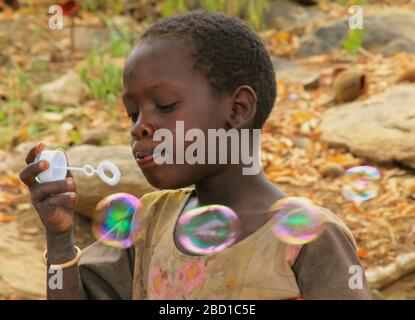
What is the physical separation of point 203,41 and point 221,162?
0.87 ft

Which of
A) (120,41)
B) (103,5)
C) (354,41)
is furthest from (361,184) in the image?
(103,5)

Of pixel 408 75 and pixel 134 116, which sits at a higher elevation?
pixel 134 116

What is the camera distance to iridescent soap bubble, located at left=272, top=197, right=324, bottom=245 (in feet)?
6.07

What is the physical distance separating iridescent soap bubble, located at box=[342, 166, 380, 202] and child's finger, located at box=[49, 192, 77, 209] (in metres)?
2.61

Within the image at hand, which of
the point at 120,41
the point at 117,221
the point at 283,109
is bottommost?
the point at 283,109

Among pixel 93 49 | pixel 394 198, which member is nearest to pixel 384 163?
pixel 394 198

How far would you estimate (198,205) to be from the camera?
210cm

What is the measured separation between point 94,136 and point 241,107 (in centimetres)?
345

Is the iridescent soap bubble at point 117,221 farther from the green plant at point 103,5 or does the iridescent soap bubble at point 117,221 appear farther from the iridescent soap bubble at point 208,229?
the green plant at point 103,5

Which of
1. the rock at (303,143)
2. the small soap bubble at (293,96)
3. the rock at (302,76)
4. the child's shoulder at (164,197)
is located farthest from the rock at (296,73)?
the child's shoulder at (164,197)

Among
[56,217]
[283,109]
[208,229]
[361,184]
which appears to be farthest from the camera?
[283,109]

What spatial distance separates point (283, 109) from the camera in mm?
5762

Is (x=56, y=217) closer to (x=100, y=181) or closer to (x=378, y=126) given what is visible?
(x=100, y=181)

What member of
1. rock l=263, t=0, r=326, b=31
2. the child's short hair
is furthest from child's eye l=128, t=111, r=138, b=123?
rock l=263, t=0, r=326, b=31
